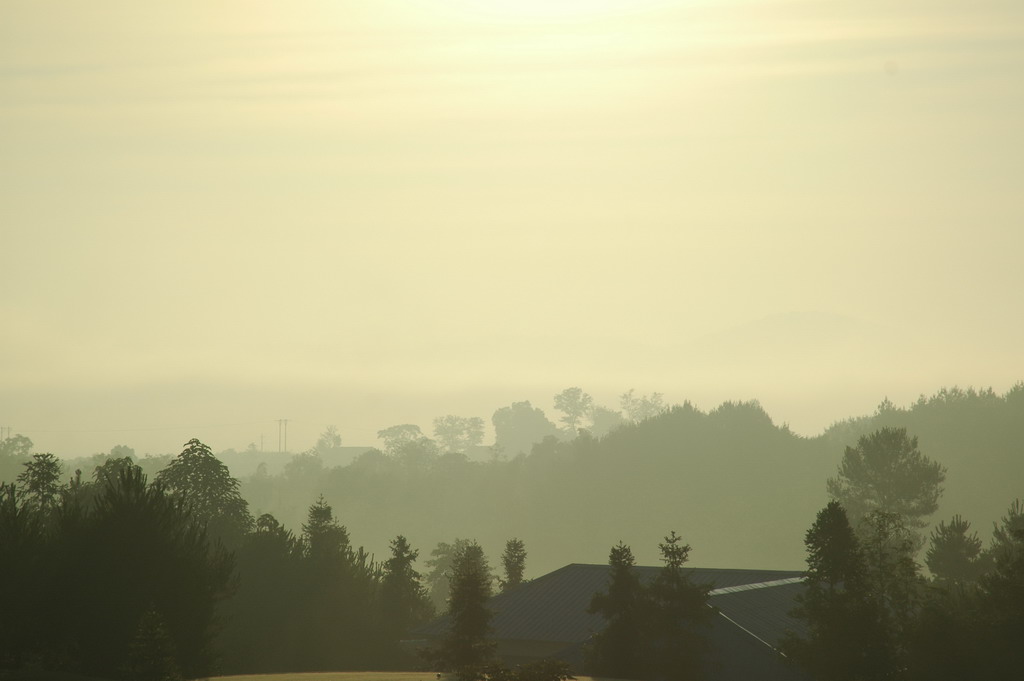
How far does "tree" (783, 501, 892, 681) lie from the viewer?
4081 cm

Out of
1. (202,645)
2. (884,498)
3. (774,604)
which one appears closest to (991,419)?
(884,498)

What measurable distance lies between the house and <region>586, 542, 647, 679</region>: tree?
7.75 feet

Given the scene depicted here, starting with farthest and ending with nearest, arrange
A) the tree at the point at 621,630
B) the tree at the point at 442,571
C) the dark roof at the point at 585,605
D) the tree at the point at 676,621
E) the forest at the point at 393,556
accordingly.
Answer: the tree at the point at 442,571 → the dark roof at the point at 585,605 → the tree at the point at 621,630 → the tree at the point at 676,621 → the forest at the point at 393,556

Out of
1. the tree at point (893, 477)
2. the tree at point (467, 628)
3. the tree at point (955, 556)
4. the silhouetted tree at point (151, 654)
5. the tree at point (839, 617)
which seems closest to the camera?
the silhouetted tree at point (151, 654)

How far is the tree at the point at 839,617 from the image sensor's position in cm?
4081

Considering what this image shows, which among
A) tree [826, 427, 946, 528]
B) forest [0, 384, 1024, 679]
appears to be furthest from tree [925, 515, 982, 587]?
tree [826, 427, 946, 528]

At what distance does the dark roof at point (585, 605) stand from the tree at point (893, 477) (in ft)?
128

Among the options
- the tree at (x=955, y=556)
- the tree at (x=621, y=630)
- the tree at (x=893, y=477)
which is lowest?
the tree at (x=621, y=630)

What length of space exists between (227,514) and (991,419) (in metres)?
111

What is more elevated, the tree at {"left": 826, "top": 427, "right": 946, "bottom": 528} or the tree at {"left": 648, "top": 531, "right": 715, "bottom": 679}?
the tree at {"left": 826, "top": 427, "right": 946, "bottom": 528}

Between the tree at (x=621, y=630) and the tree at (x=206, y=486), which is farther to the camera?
the tree at (x=206, y=486)

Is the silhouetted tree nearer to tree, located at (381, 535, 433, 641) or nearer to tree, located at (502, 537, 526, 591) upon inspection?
tree, located at (381, 535, 433, 641)

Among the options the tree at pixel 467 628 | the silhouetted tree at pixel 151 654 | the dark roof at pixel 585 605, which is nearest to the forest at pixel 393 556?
the silhouetted tree at pixel 151 654

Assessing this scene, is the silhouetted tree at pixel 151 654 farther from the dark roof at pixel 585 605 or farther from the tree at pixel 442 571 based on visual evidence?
the tree at pixel 442 571
